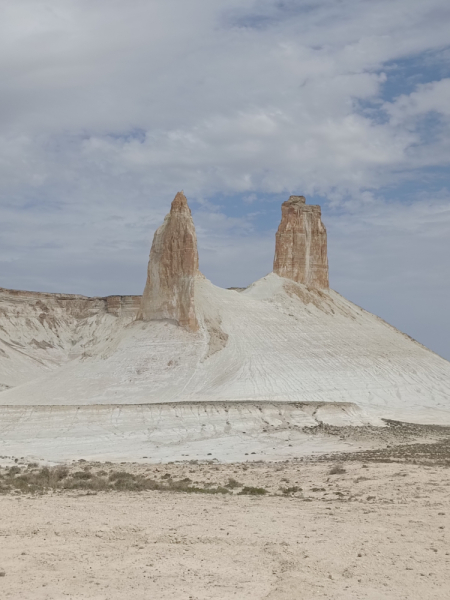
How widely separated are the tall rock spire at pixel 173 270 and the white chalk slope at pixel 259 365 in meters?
1.50

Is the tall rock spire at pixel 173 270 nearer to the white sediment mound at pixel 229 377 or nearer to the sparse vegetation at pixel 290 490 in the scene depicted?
the white sediment mound at pixel 229 377

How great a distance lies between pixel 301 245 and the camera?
2913 inches

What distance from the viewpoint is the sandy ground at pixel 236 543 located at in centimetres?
1023

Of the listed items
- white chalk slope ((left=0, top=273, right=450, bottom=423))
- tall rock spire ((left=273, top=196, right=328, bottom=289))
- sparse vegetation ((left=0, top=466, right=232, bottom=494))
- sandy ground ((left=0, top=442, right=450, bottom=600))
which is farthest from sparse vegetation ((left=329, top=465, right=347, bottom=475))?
tall rock spire ((left=273, top=196, right=328, bottom=289))

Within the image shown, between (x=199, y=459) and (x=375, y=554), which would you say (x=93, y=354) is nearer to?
(x=199, y=459)

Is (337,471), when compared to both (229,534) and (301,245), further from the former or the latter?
(301,245)

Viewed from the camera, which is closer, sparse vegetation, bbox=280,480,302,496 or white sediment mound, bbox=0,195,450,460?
sparse vegetation, bbox=280,480,302,496

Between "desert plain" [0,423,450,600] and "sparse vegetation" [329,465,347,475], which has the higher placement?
"sparse vegetation" [329,465,347,475]

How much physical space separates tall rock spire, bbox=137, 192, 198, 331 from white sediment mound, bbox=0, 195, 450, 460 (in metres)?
0.16

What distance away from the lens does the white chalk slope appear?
161 feet

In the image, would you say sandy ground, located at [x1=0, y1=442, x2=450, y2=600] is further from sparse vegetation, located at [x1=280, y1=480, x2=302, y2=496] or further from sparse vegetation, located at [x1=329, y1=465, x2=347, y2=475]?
sparse vegetation, located at [x1=329, y1=465, x2=347, y2=475]

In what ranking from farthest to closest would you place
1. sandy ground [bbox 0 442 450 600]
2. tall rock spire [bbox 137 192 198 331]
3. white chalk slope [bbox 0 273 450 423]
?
tall rock spire [bbox 137 192 198 331]
white chalk slope [bbox 0 273 450 423]
sandy ground [bbox 0 442 450 600]

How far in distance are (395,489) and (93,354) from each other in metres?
42.0

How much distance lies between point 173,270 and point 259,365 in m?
10.6
